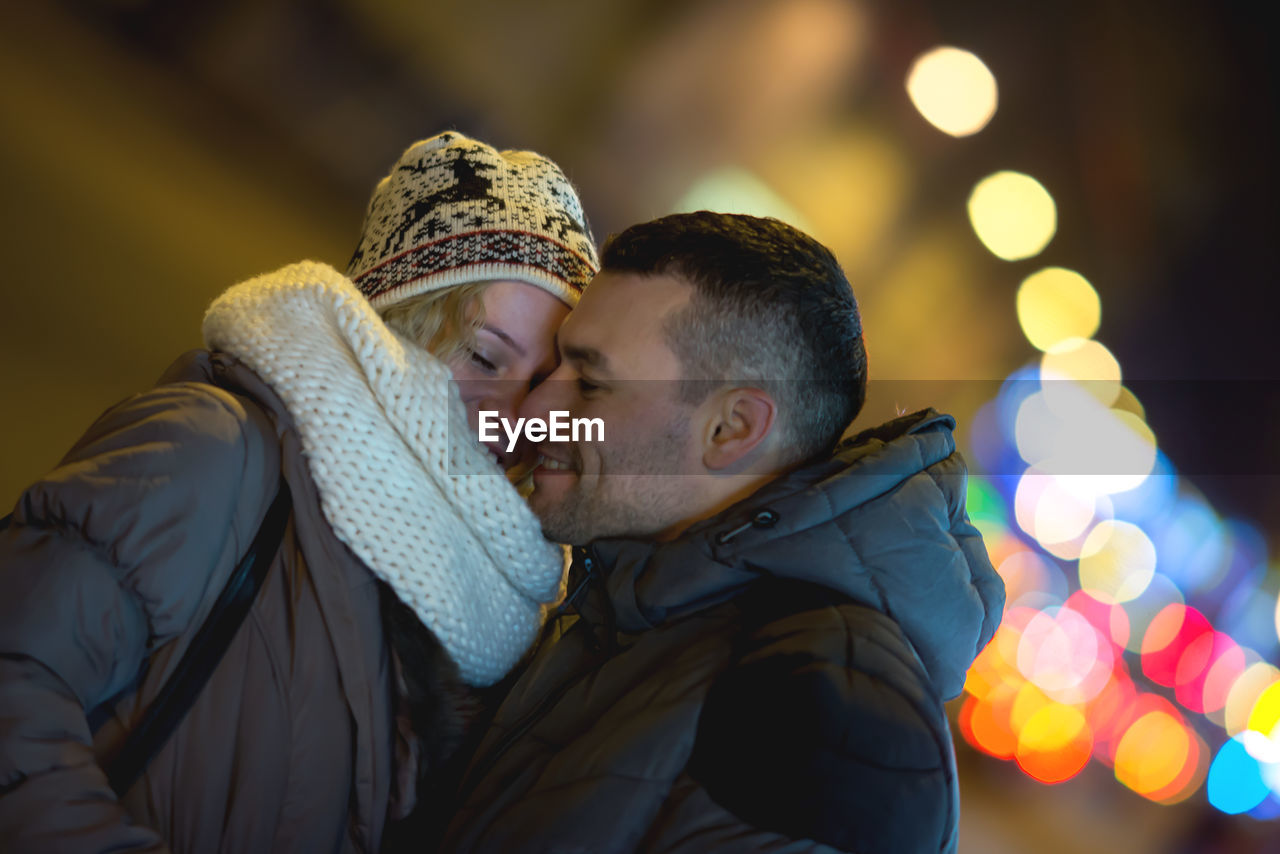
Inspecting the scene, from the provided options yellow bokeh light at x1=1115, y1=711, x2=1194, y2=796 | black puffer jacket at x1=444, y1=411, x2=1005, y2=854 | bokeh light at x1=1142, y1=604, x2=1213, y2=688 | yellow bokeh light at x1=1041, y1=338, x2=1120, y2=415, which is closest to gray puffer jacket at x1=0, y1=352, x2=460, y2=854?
black puffer jacket at x1=444, y1=411, x2=1005, y2=854

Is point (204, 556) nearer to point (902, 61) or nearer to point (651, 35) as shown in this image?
point (651, 35)

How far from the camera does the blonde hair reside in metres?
1.35

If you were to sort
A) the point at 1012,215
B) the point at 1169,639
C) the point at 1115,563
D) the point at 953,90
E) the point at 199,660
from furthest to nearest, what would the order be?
the point at 1115,563 → the point at 1169,639 → the point at 1012,215 → the point at 953,90 → the point at 199,660

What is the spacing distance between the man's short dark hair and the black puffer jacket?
0.11 m

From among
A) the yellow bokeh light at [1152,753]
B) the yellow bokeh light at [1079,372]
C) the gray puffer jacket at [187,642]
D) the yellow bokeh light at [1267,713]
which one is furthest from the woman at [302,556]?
the yellow bokeh light at [1267,713]

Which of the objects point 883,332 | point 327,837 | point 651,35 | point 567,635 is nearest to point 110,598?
point 327,837

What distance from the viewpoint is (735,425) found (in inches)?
49.5

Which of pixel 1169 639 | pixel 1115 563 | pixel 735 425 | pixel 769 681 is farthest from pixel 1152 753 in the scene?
pixel 769 681

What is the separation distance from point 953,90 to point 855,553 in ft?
10.6

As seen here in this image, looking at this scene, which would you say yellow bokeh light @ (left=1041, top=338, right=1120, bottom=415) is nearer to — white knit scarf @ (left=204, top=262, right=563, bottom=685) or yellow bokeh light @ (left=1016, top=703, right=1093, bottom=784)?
yellow bokeh light @ (left=1016, top=703, right=1093, bottom=784)

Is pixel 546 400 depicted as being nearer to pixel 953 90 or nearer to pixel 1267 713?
pixel 953 90

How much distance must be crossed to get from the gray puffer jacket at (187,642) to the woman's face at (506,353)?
1.23 feet

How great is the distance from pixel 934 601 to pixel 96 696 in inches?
36.9

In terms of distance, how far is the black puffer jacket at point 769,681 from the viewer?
0.76 m
